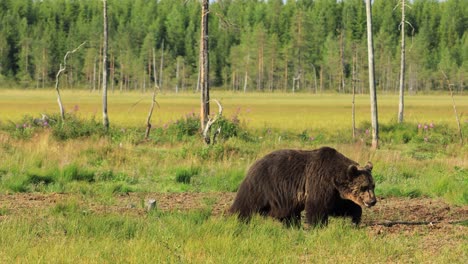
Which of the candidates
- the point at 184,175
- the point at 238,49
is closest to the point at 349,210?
the point at 184,175

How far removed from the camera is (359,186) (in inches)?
289

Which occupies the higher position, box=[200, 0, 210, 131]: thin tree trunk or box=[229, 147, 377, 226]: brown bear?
box=[200, 0, 210, 131]: thin tree trunk

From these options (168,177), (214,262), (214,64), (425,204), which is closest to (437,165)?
(425,204)

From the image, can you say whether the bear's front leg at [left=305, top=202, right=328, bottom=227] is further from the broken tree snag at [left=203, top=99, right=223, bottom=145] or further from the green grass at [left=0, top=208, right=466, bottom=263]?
the broken tree snag at [left=203, top=99, right=223, bottom=145]

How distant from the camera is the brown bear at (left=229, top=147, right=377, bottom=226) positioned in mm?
7426

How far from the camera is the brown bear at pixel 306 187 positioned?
7.43m

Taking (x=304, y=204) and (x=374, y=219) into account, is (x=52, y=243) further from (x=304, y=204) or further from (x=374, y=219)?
(x=374, y=219)

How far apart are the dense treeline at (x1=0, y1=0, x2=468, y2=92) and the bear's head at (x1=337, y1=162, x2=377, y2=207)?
95549 millimetres

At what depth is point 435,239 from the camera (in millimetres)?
7508

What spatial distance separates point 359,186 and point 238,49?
421ft

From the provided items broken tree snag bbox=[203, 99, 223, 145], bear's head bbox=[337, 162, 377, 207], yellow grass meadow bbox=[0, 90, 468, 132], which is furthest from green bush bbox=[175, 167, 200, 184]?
yellow grass meadow bbox=[0, 90, 468, 132]

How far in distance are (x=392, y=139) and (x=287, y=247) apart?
18.4m

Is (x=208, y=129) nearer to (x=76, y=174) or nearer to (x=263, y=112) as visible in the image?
(x=76, y=174)

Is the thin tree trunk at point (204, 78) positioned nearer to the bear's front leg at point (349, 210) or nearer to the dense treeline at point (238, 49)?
the bear's front leg at point (349, 210)
